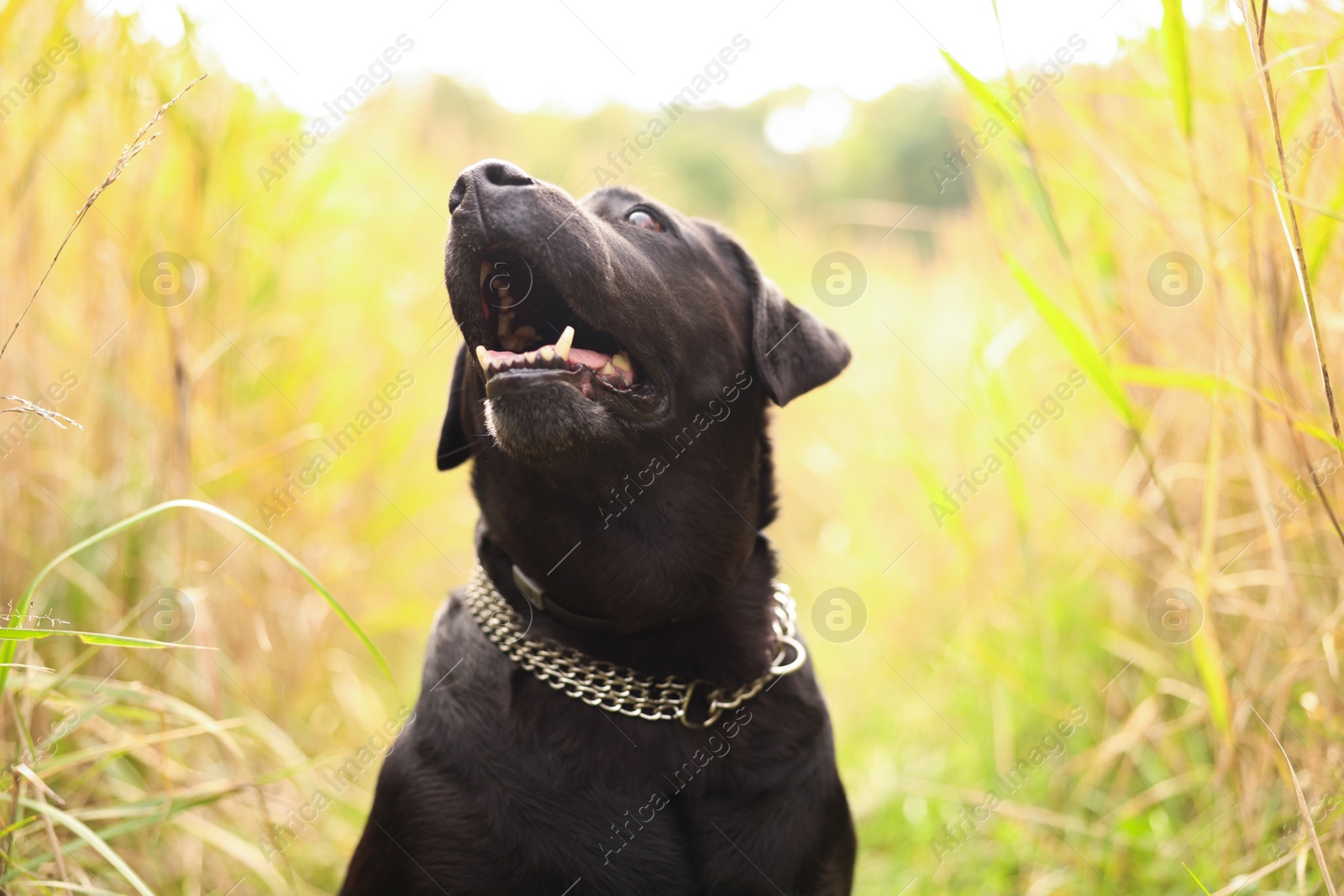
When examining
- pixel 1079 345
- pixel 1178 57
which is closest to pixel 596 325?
pixel 1079 345

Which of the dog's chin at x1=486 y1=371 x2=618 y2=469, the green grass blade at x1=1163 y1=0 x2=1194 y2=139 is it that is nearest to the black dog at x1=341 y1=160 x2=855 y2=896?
the dog's chin at x1=486 y1=371 x2=618 y2=469

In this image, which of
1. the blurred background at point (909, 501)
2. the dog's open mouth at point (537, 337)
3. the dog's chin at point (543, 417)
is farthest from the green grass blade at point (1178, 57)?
the dog's chin at point (543, 417)

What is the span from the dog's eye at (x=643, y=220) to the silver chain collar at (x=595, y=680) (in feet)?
2.86

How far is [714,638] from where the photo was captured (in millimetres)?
2023

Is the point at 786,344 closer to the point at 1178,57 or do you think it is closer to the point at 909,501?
the point at 1178,57

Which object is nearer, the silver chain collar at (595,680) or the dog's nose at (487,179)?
the dog's nose at (487,179)

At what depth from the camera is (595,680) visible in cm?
186

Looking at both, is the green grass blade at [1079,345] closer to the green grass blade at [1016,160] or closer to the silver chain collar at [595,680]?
the green grass blade at [1016,160]

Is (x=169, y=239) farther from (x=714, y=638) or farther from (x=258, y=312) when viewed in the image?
(x=714, y=638)

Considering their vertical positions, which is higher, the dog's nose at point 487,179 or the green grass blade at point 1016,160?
the dog's nose at point 487,179

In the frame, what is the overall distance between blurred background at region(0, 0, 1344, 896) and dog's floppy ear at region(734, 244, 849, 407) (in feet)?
1.59

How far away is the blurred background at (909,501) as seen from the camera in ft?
7.22

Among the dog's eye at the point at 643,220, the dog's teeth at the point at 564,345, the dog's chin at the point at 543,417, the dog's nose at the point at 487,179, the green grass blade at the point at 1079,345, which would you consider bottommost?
the green grass blade at the point at 1079,345

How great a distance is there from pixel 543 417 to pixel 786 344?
732 millimetres
